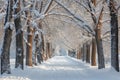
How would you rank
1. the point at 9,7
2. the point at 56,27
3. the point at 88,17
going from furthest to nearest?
1. the point at 56,27
2. the point at 88,17
3. the point at 9,7

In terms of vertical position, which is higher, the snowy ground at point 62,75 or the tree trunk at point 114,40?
the tree trunk at point 114,40

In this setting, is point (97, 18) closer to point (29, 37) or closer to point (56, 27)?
point (29, 37)

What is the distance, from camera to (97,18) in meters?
29.5

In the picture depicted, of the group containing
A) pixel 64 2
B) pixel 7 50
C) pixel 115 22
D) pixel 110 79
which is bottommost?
pixel 110 79

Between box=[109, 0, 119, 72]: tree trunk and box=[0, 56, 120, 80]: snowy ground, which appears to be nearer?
box=[0, 56, 120, 80]: snowy ground

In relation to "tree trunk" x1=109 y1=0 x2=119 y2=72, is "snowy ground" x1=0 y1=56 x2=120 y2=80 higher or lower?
lower

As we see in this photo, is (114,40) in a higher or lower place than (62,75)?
higher

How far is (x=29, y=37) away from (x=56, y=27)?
19085 mm

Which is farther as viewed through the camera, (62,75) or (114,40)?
(114,40)

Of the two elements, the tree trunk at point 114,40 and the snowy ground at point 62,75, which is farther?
the tree trunk at point 114,40

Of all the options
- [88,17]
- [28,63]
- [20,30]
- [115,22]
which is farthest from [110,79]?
[88,17]

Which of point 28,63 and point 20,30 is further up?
point 20,30

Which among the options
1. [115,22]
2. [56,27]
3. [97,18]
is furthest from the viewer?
[56,27]

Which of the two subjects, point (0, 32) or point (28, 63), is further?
point (0, 32)
